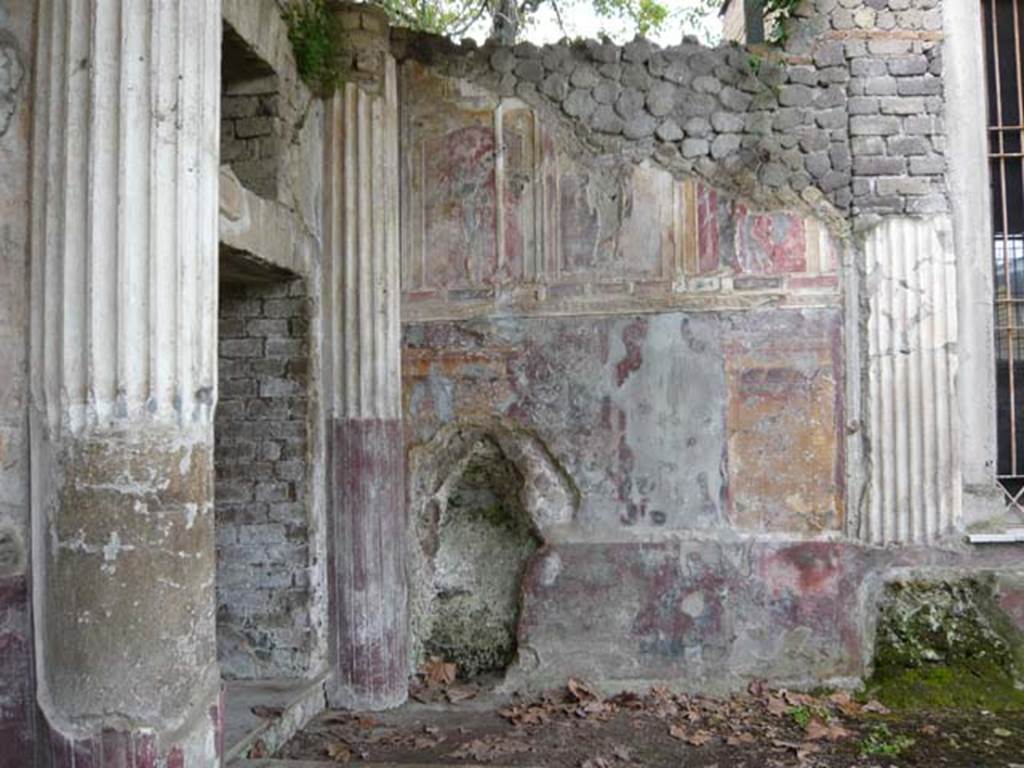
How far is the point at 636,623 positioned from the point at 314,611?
1958 millimetres

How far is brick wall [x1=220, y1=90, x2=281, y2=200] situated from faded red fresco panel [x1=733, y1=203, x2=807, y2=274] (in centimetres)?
285

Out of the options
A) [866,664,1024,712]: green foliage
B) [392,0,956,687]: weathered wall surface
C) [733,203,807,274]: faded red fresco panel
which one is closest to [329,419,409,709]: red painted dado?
[392,0,956,687]: weathered wall surface

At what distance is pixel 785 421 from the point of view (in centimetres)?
614

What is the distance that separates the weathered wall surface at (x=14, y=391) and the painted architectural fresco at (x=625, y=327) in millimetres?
2960

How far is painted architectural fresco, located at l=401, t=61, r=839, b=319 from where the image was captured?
245 inches

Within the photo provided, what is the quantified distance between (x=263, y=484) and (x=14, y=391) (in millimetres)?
2361

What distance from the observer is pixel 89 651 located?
357 cm

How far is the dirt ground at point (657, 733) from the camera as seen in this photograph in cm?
506

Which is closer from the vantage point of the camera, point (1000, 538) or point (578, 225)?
point (1000, 538)

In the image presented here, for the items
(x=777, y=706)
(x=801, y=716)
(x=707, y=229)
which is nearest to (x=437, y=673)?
(x=777, y=706)

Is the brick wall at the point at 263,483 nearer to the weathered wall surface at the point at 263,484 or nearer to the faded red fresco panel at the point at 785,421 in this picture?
the weathered wall surface at the point at 263,484

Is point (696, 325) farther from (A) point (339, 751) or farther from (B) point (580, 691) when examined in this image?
(A) point (339, 751)

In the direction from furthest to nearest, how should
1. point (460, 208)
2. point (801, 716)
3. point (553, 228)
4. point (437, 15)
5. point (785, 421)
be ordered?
point (437, 15), point (460, 208), point (553, 228), point (785, 421), point (801, 716)

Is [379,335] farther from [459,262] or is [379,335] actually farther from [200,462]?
[200,462]
